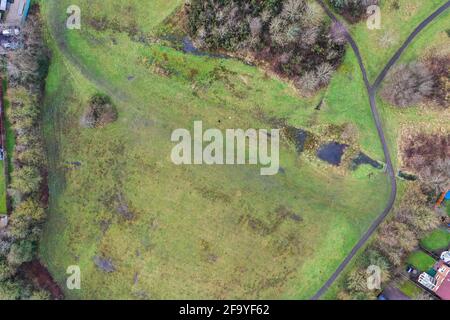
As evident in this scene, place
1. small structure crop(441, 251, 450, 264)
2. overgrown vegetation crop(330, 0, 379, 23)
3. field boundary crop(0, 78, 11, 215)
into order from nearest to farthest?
small structure crop(441, 251, 450, 264) < overgrown vegetation crop(330, 0, 379, 23) < field boundary crop(0, 78, 11, 215)

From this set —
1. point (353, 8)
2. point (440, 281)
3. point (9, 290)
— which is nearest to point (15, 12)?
point (9, 290)

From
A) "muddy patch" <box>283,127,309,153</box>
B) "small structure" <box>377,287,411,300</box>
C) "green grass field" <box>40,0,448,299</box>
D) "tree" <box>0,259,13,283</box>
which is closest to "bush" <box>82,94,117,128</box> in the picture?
"green grass field" <box>40,0,448,299</box>

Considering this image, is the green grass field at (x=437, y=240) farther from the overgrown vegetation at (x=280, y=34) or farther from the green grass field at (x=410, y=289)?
the overgrown vegetation at (x=280, y=34)

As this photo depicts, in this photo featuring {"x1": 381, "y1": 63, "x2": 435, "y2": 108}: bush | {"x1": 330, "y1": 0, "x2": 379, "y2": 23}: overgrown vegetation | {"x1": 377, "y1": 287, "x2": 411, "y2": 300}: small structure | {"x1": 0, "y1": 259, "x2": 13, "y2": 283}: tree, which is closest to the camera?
{"x1": 0, "y1": 259, "x2": 13, "y2": 283}: tree

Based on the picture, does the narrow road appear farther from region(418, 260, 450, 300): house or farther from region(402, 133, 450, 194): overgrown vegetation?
region(418, 260, 450, 300): house

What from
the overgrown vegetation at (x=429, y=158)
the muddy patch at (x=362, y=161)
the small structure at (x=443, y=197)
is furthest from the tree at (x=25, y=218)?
the small structure at (x=443, y=197)

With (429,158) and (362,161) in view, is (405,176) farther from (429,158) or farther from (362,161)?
(362,161)
